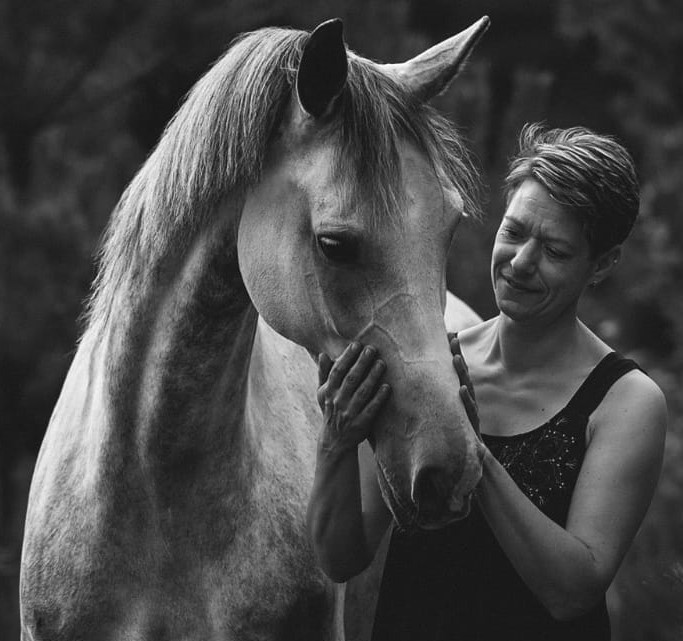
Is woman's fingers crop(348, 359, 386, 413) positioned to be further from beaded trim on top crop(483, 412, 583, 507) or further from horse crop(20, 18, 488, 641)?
beaded trim on top crop(483, 412, 583, 507)

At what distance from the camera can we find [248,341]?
2506mm

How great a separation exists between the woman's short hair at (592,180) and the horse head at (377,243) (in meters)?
0.19

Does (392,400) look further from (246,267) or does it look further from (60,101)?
(60,101)

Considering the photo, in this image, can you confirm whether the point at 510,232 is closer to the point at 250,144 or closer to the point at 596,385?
the point at 596,385

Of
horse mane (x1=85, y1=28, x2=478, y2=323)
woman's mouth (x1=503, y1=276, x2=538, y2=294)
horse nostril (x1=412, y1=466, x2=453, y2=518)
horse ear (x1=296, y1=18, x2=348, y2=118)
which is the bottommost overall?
horse nostril (x1=412, y1=466, x2=453, y2=518)

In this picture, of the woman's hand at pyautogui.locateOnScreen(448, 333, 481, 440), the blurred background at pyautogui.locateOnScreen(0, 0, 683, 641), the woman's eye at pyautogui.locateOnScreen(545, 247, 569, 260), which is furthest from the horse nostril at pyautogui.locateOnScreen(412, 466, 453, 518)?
the blurred background at pyautogui.locateOnScreen(0, 0, 683, 641)

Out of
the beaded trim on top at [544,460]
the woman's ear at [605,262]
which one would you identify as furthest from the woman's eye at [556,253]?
the beaded trim on top at [544,460]

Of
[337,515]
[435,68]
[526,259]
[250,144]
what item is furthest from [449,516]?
[435,68]

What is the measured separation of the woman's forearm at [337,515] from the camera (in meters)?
2.21

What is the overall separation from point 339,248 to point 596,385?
0.63 metres

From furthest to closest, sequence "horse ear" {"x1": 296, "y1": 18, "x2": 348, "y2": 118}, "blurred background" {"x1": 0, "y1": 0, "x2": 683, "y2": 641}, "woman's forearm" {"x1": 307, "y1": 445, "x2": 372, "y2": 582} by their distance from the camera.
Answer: "blurred background" {"x1": 0, "y1": 0, "x2": 683, "y2": 641}, "woman's forearm" {"x1": 307, "y1": 445, "x2": 372, "y2": 582}, "horse ear" {"x1": 296, "y1": 18, "x2": 348, "y2": 118}

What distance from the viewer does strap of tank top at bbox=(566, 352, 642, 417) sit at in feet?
7.51

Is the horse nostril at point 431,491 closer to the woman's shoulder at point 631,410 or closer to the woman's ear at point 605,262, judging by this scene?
the woman's shoulder at point 631,410

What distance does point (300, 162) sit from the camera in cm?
220
